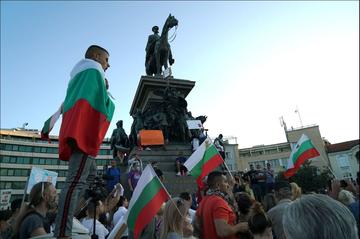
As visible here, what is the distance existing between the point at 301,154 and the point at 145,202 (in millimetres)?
6989

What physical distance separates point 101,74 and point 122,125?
1101 centimetres

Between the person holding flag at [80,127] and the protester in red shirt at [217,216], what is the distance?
158cm

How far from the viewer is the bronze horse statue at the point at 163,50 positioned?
15.5 m

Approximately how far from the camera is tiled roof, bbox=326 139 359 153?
66.5m

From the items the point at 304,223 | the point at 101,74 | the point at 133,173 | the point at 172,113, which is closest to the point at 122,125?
the point at 172,113

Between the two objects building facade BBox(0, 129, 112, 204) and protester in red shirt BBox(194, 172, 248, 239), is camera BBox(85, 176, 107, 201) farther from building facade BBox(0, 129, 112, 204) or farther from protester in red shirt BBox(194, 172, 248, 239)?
building facade BBox(0, 129, 112, 204)

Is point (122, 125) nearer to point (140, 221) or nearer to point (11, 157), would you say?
point (140, 221)

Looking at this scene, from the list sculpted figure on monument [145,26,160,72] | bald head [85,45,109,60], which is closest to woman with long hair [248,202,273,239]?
bald head [85,45,109,60]

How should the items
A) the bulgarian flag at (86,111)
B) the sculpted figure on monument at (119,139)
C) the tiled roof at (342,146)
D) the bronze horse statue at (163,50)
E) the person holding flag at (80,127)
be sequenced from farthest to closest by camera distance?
the tiled roof at (342,146) → the bronze horse statue at (163,50) → the sculpted figure on monument at (119,139) → the bulgarian flag at (86,111) → the person holding flag at (80,127)

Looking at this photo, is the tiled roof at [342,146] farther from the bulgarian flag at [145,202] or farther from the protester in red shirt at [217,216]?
the bulgarian flag at [145,202]

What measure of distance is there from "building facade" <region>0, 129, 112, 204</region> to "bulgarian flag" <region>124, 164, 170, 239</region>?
66.4 metres

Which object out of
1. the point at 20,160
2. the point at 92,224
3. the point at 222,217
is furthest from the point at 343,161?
the point at 20,160

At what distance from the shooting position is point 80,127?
3252 millimetres

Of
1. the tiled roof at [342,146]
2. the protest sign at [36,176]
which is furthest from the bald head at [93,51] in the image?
the tiled roof at [342,146]
